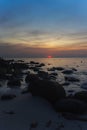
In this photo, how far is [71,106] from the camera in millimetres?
13344

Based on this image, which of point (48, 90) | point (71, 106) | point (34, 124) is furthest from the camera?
point (48, 90)

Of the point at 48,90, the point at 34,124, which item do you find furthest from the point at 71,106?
the point at 34,124

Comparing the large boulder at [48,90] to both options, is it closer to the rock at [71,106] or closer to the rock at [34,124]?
the rock at [71,106]

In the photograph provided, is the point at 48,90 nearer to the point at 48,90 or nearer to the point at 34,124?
the point at 48,90

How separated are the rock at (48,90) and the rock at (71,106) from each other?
43.9 inches

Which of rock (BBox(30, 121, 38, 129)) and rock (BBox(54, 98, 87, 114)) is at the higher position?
rock (BBox(54, 98, 87, 114))

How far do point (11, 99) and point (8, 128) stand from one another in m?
5.28

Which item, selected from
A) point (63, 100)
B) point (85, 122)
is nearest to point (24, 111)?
point (63, 100)

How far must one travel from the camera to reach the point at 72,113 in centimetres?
1323

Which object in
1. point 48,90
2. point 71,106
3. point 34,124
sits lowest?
point 34,124

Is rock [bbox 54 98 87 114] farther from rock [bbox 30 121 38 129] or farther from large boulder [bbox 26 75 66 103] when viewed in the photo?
rock [bbox 30 121 38 129]

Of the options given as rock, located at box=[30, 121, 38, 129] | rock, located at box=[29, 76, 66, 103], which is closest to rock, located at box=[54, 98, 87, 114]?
rock, located at box=[29, 76, 66, 103]

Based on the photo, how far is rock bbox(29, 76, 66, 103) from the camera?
15.0 m

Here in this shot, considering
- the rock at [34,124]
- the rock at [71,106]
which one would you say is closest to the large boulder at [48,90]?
the rock at [71,106]
